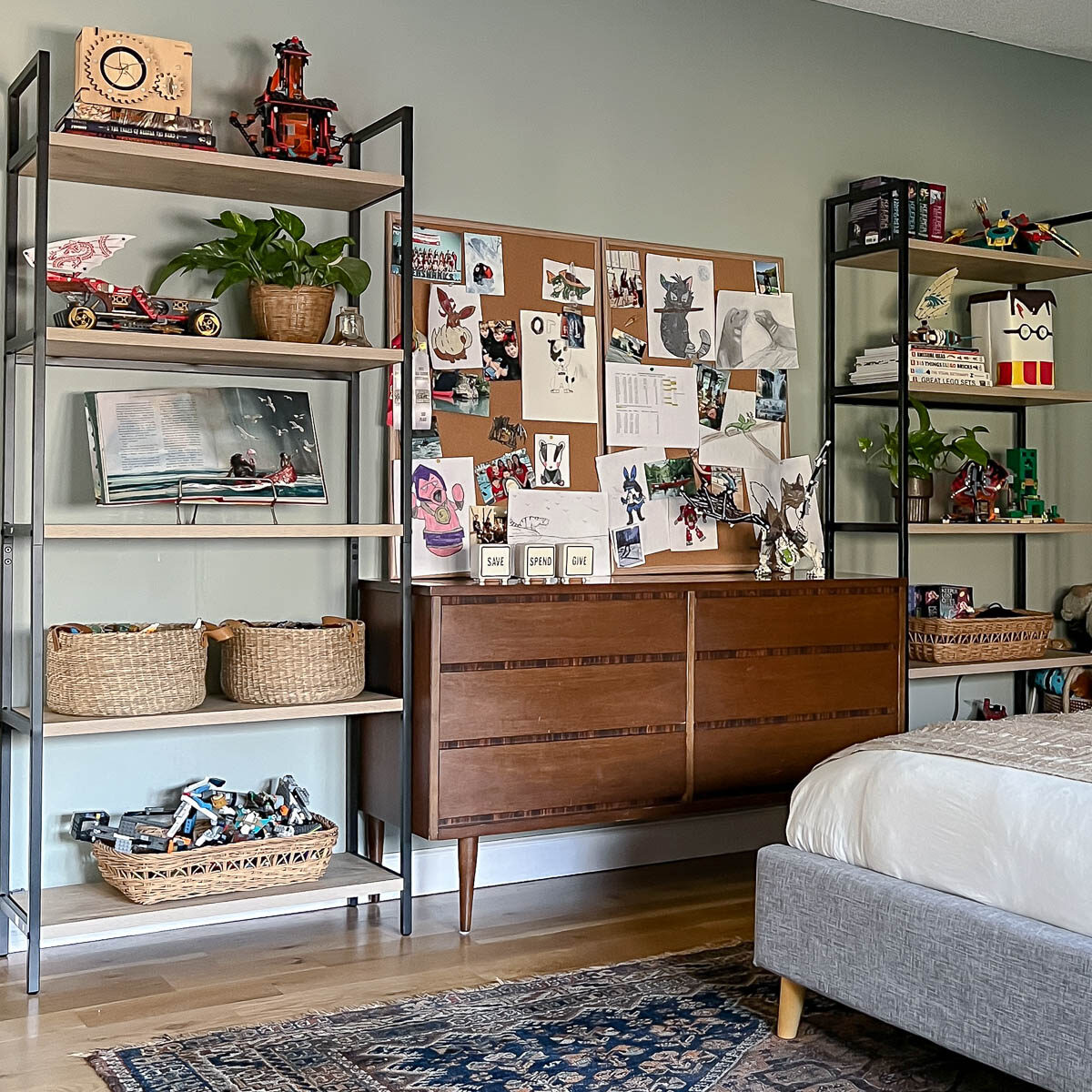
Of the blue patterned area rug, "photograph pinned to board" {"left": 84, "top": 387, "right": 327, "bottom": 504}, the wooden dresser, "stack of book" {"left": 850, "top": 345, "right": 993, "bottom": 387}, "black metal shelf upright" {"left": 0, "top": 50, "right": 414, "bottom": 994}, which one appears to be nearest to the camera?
the blue patterned area rug

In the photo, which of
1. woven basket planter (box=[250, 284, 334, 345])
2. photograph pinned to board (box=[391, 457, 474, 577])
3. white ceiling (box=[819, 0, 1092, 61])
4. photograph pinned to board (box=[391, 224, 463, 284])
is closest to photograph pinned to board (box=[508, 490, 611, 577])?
photograph pinned to board (box=[391, 457, 474, 577])

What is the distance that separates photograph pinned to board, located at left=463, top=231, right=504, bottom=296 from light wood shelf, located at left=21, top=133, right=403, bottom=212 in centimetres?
34

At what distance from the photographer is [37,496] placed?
2730mm

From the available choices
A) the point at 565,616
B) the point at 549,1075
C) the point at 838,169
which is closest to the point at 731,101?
the point at 838,169

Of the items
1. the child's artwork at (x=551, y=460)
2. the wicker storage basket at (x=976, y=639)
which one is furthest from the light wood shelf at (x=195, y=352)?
the wicker storage basket at (x=976, y=639)

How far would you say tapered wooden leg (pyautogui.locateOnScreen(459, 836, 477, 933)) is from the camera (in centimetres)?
315

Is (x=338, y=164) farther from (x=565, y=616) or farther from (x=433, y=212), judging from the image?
(x=565, y=616)

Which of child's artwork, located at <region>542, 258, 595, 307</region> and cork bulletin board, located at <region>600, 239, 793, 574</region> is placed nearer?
child's artwork, located at <region>542, 258, 595, 307</region>

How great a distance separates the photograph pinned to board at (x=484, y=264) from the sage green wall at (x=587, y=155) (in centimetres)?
7

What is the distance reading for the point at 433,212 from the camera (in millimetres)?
3521

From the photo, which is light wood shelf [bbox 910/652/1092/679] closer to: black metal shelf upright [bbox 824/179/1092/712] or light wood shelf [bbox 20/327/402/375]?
black metal shelf upright [bbox 824/179/1092/712]

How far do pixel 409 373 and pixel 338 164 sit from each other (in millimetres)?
594

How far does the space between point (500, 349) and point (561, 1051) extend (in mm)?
1857

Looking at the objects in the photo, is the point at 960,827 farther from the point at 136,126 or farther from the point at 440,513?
the point at 136,126
